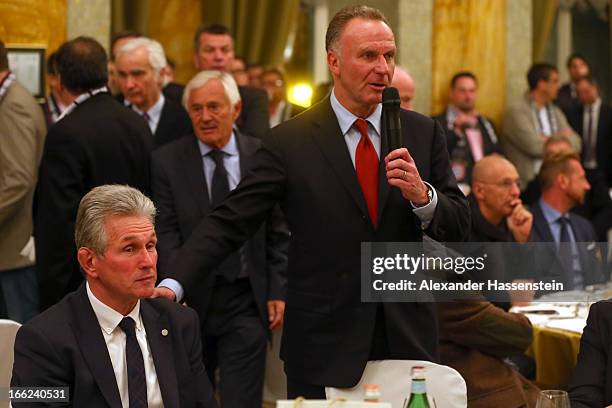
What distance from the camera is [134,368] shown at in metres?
2.86

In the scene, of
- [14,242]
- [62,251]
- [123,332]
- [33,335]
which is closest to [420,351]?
[123,332]

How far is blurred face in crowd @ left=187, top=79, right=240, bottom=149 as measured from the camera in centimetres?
448

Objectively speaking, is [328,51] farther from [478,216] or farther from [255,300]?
[478,216]

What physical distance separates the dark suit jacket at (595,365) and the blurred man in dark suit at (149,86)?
101 inches

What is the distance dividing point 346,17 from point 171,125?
7.10 feet

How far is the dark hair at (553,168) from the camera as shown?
6141 mm

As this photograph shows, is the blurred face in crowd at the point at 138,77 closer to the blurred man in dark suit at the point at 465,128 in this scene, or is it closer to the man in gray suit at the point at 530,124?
the blurred man in dark suit at the point at 465,128

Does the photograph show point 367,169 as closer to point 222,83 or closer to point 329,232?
point 329,232

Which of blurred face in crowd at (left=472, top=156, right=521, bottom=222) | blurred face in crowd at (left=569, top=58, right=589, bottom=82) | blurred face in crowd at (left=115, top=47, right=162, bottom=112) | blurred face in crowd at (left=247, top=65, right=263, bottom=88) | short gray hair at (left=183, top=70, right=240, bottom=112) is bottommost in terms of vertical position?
blurred face in crowd at (left=472, top=156, right=521, bottom=222)

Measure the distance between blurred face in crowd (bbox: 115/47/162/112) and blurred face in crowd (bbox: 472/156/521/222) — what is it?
5.29ft

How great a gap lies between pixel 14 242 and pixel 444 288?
236cm

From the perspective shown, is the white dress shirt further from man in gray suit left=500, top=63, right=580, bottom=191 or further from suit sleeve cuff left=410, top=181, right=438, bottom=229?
man in gray suit left=500, top=63, right=580, bottom=191

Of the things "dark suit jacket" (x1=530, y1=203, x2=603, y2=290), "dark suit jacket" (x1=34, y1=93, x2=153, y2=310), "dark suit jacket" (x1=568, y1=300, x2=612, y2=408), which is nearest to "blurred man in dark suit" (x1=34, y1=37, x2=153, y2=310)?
"dark suit jacket" (x1=34, y1=93, x2=153, y2=310)

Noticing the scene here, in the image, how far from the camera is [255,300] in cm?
441
